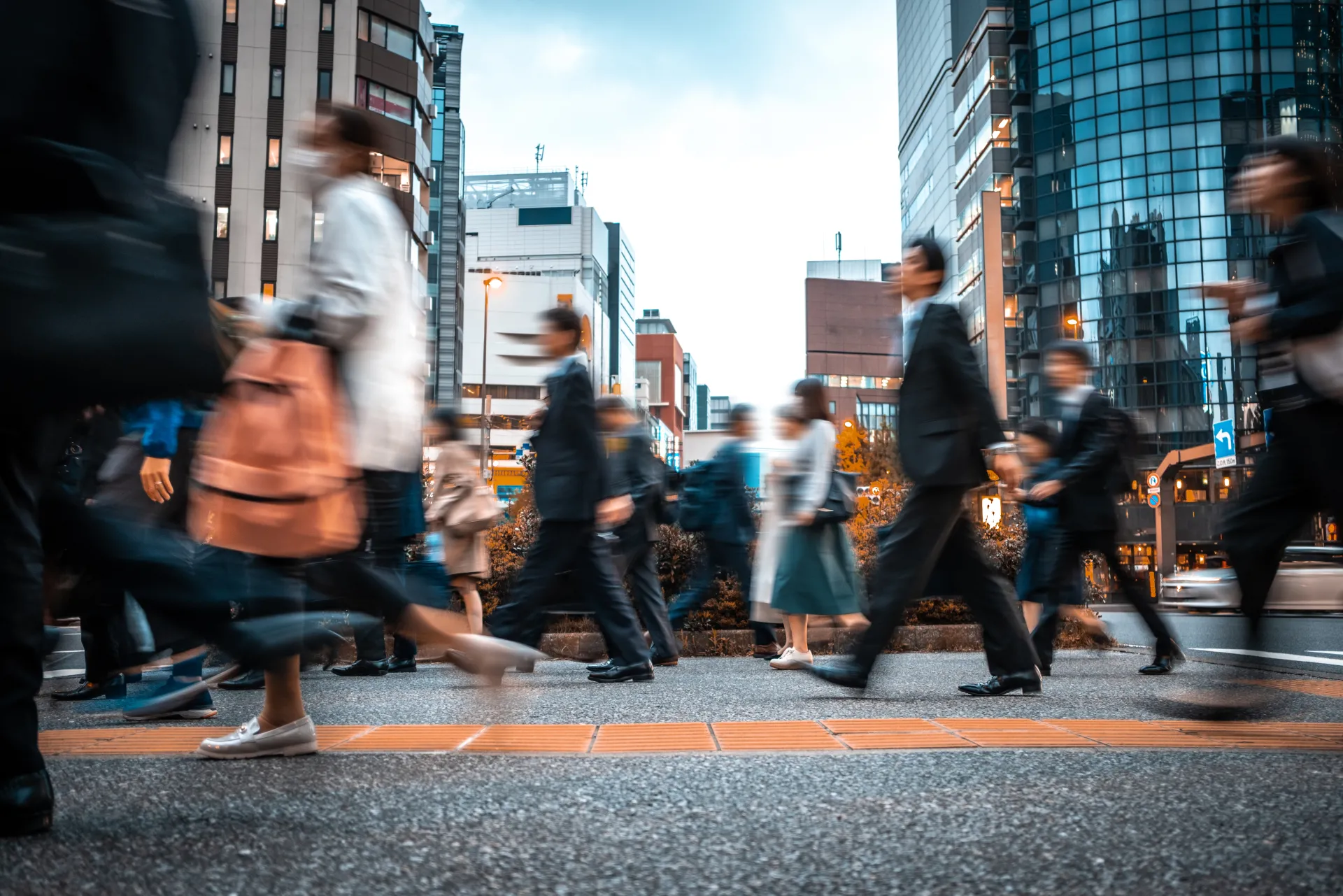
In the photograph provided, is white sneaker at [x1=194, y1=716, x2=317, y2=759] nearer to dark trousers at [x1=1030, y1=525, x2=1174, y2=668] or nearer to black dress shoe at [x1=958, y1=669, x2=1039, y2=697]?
black dress shoe at [x1=958, y1=669, x2=1039, y2=697]

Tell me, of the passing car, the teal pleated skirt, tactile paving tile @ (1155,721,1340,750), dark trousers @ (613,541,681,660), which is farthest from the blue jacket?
the passing car

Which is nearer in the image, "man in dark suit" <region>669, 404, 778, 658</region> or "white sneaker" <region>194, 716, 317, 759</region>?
"white sneaker" <region>194, 716, 317, 759</region>

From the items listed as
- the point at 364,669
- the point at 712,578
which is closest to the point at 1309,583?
the point at 712,578

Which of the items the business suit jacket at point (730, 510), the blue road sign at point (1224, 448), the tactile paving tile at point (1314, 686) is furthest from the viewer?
the blue road sign at point (1224, 448)

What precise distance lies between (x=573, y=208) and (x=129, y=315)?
14594cm

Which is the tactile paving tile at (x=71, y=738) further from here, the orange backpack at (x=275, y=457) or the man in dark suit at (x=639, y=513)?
the man in dark suit at (x=639, y=513)

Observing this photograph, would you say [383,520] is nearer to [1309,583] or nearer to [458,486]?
[458,486]

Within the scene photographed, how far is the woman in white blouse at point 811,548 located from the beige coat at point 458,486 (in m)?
2.07

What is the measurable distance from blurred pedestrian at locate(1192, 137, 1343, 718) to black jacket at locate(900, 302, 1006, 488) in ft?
3.73

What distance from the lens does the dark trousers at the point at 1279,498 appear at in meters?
3.49

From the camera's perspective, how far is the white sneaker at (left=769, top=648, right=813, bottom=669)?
23.2ft

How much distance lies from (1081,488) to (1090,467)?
121 mm

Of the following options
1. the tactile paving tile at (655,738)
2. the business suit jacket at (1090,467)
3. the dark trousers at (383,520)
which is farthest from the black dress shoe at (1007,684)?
the dark trousers at (383,520)

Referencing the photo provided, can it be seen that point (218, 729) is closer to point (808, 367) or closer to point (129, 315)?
point (129, 315)
